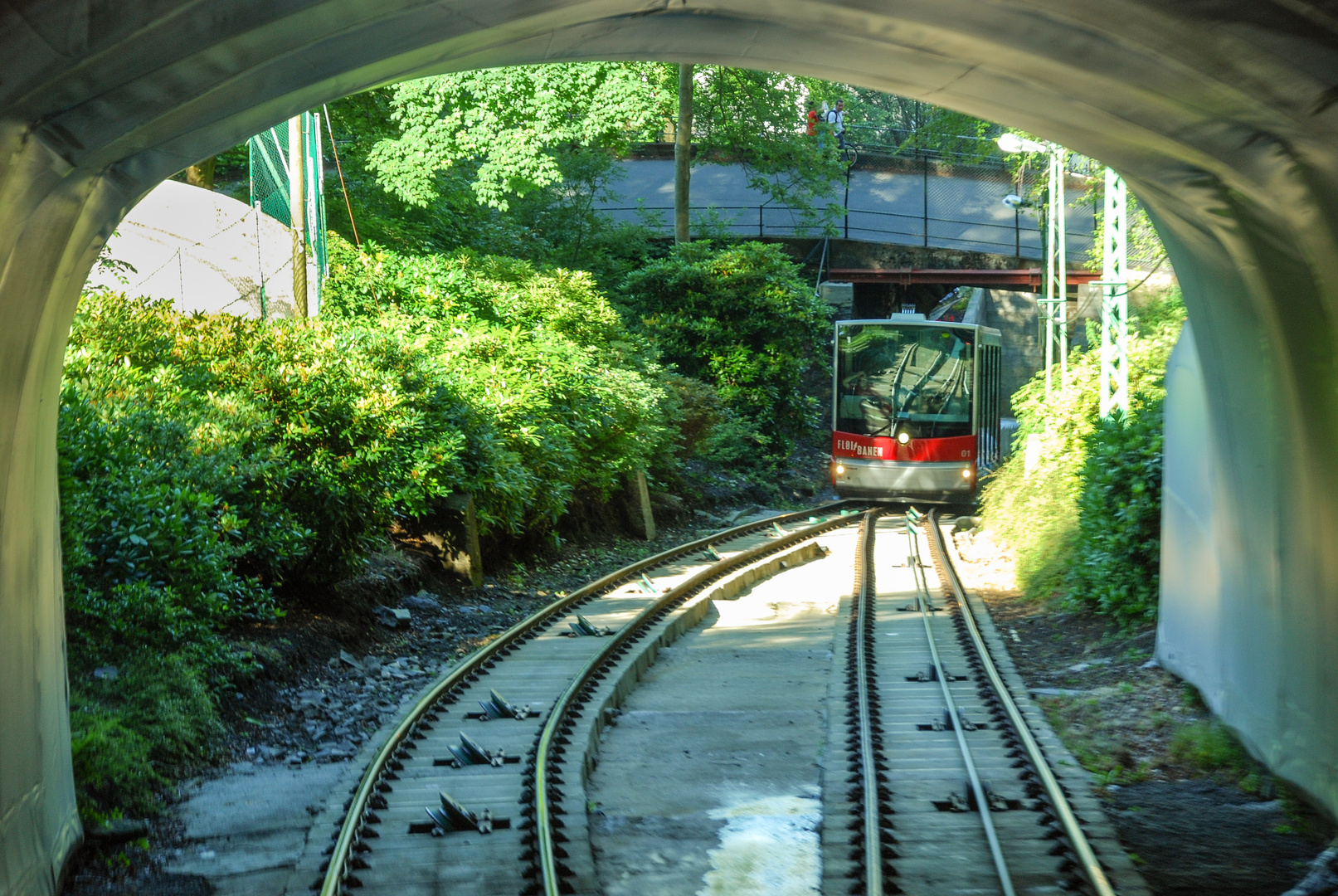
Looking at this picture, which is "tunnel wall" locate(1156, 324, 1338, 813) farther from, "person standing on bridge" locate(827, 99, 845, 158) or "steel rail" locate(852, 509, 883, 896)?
"person standing on bridge" locate(827, 99, 845, 158)

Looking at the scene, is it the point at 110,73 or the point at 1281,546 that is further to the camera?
the point at 1281,546

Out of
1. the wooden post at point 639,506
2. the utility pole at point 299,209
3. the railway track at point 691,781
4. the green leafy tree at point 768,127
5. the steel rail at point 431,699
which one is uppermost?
the green leafy tree at point 768,127

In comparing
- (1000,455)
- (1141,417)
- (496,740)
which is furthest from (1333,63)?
(1000,455)

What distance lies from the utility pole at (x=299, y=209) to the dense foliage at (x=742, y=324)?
473 inches

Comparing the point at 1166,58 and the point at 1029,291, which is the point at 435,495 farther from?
the point at 1029,291

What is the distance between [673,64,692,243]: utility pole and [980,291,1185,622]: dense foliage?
1174 cm

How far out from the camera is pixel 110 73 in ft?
12.2

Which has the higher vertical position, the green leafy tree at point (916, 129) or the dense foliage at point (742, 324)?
the green leafy tree at point (916, 129)

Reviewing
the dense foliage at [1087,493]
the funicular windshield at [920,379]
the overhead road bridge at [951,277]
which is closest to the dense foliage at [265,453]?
the funicular windshield at [920,379]

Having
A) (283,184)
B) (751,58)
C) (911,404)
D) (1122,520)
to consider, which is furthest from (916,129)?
(751,58)

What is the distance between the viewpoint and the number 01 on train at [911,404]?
2109 cm

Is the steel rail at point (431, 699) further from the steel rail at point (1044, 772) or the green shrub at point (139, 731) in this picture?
the steel rail at point (1044, 772)

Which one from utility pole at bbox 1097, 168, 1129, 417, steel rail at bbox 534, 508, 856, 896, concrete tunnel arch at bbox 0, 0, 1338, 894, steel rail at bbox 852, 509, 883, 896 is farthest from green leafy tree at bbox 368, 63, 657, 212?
concrete tunnel arch at bbox 0, 0, 1338, 894

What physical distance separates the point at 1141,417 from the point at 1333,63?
7.47m
